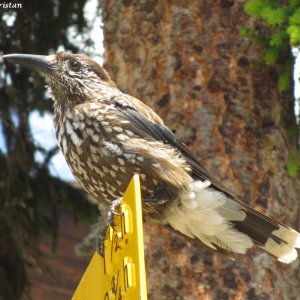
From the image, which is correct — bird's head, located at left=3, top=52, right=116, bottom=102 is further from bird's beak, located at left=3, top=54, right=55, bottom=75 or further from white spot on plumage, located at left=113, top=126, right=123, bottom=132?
white spot on plumage, located at left=113, top=126, right=123, bottom=132

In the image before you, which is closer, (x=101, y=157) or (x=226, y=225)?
(x=101, y=157)

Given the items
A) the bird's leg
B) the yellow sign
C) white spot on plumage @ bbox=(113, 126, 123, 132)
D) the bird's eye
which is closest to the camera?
the yellow sign

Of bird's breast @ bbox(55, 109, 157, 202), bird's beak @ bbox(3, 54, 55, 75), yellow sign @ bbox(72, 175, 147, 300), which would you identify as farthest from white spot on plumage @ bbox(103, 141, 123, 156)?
yellow sign @ bbox(72, 175, 147, 300)

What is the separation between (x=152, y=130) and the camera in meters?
4.60

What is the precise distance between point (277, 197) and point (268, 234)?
74 centimetres

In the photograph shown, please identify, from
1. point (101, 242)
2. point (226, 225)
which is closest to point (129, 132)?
point (226, 225)

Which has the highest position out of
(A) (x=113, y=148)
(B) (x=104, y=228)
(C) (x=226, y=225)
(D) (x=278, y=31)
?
(D) (x=278, y=31)

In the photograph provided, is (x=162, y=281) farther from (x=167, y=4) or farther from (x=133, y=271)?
(x=133, y=271)

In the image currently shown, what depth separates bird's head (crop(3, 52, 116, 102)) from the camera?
15.5 ft

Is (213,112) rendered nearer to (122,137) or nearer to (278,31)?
(278,31)

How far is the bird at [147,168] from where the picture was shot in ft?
14.4

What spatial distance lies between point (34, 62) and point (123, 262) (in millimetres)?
2018

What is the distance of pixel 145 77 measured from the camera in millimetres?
5465

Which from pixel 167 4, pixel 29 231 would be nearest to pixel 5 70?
pixel 29 231
